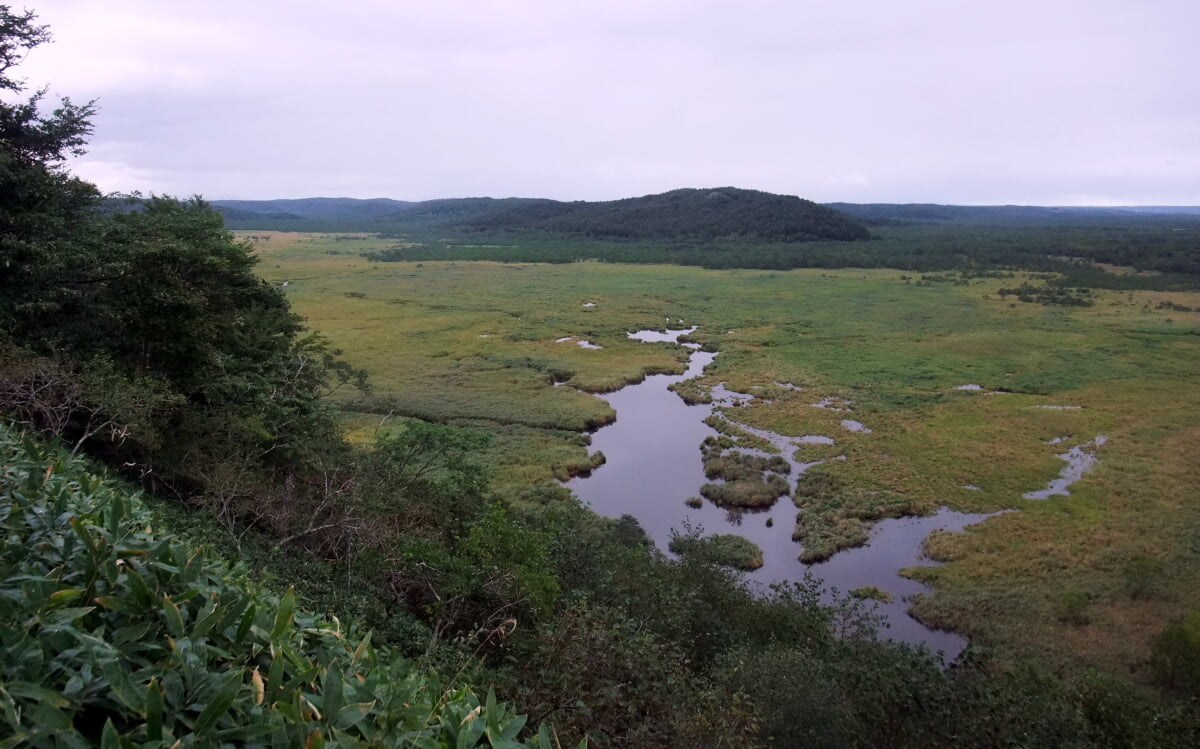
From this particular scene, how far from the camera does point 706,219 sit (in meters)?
120

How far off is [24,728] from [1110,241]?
117 metres

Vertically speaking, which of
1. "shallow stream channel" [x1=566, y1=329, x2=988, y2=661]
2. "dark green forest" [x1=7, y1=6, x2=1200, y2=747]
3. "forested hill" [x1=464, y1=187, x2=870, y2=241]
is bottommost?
"shallow stream channel" [x1=566, y1=329, x2=988, y2=661]

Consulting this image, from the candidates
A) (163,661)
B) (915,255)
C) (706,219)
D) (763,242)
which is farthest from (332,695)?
(706,219)

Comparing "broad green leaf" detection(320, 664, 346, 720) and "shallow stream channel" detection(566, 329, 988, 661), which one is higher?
A: "broad green leaf" detection(320, 664, 346, 720)

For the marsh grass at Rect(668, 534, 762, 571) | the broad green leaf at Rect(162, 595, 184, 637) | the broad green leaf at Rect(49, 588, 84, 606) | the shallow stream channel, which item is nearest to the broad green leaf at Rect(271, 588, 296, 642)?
the broad green leaf at Rect(162, 595, 184, 637)

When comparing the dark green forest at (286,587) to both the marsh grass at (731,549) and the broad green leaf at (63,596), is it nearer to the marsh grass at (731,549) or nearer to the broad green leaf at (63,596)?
the broad green leaf at (63,596)

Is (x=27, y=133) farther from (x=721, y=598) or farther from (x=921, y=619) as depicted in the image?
(x=921, y=619)

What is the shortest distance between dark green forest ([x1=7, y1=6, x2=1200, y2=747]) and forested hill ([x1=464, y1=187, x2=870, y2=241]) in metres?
102

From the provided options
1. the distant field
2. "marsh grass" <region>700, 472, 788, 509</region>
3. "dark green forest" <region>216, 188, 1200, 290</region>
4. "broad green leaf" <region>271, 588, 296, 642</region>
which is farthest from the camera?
"dark green forest" <region>216, 188, 1200, 290</region>

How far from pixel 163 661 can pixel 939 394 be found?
30.7m

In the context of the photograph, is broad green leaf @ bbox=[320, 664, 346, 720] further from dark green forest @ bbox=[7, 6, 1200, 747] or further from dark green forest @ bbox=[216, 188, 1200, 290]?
dark green forest @ bbox=[216, 188, 1200, 290]

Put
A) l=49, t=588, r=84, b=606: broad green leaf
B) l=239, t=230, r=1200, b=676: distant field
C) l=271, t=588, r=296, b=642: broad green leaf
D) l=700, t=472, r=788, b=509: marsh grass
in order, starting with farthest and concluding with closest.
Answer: l=700, t=472, r=788, b=509: marsh grass < l=239, t=230, r=1200, b=676: distant field < l=271, t=588, r=296, b=642: broad green leaf < l=49, t=588, r=84, b=606: broad green leaf

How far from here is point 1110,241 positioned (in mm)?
92688

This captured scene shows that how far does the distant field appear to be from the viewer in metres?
14.7
